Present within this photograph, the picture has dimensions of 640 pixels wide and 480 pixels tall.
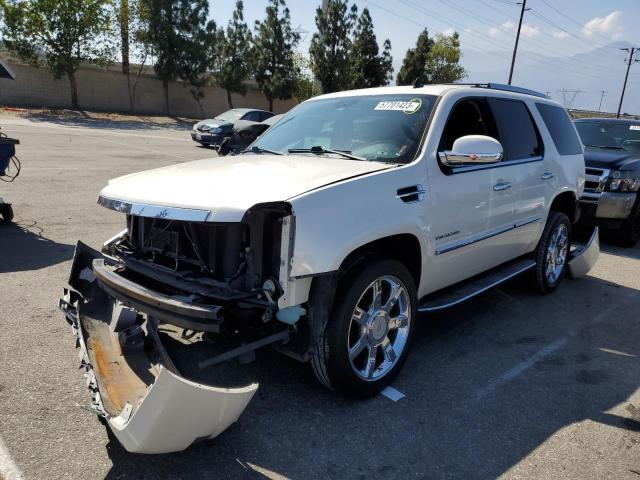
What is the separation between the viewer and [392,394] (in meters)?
3.58

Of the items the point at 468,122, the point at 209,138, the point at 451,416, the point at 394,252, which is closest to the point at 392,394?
the point at 451,416

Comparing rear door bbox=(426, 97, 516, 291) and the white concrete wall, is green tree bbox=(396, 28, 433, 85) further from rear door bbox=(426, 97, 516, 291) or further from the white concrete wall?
rear door bbox=(426, 97, 516, 291)

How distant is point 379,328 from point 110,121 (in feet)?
98.1

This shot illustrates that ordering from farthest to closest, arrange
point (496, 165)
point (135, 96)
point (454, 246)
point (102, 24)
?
1. point (135, 96)
2. point (102, 24)
3. point (496, 165)
4. point (454, 246)

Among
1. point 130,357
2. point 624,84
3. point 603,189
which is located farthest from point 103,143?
point 624,84

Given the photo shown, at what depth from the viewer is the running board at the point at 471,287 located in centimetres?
398

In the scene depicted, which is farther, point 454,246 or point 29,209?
point 29,209

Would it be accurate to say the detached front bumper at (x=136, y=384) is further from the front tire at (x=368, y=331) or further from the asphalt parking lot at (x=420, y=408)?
the front tire at (x=368, y=331)

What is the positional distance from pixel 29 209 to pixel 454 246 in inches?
256

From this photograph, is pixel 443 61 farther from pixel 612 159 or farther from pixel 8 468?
pixel 8 468

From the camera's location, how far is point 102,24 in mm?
31500

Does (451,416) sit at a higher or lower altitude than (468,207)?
lower

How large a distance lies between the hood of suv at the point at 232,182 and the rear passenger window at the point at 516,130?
1673mm

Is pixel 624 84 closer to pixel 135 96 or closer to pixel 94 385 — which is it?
pixel 135 96
